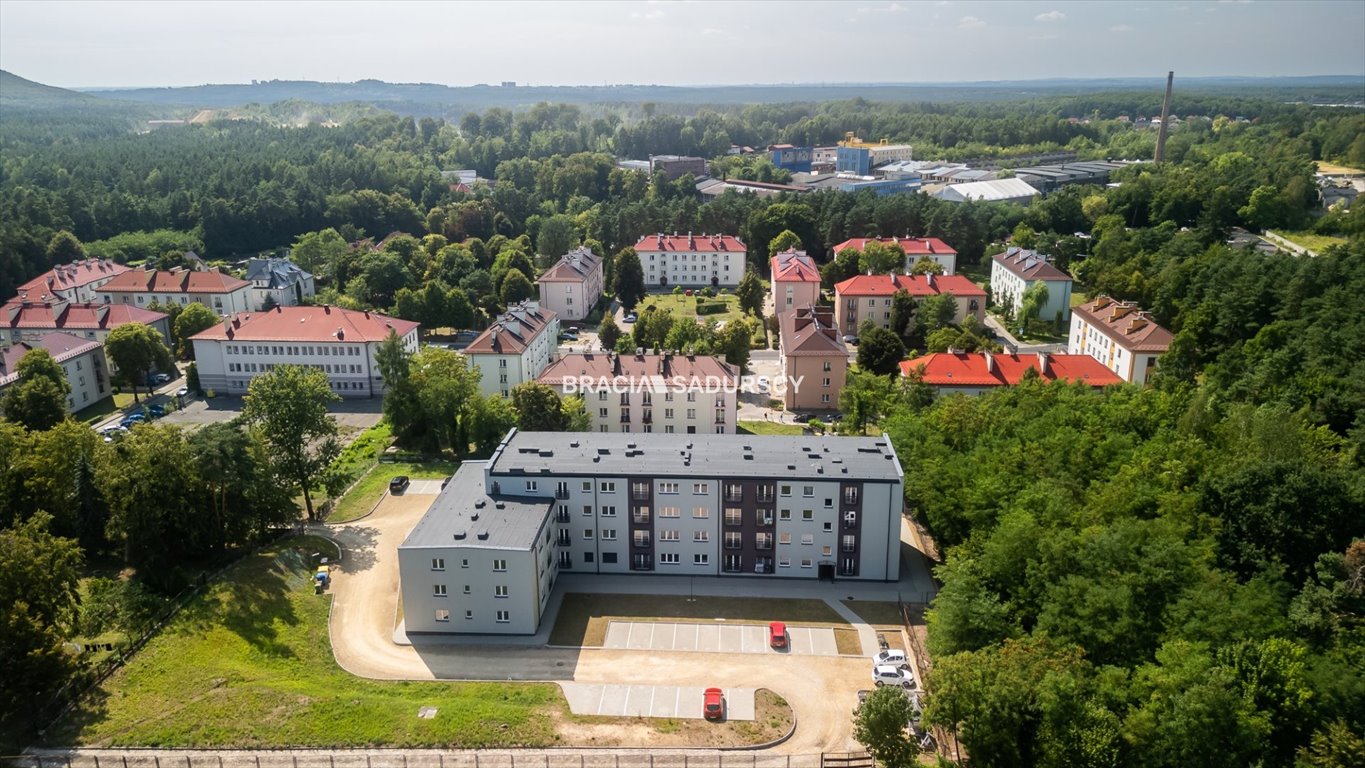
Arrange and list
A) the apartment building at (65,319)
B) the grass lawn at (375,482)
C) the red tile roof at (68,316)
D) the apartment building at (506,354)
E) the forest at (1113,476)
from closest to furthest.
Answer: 1. the forest at (1113,476)
2. the grass lawn at (375,482)
3. the apartment building at (506,354)
4. the apartment building at (65,319)
5. the red tile roof at (68,316)

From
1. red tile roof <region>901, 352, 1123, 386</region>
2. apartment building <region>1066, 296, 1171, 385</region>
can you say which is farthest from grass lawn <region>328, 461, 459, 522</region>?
apartment building <region>1066, 296, 1171, 385</region>

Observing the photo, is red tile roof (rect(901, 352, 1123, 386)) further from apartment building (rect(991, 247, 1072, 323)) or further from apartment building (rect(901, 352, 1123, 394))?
apartment building (rect(991, 247, 1072, 323))

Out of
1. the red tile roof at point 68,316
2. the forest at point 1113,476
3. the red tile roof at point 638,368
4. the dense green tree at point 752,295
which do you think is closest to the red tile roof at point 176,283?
the forest at point 1113,476

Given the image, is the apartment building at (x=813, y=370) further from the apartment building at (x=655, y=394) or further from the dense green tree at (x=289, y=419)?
the dense green tree at (x=289, y=419)

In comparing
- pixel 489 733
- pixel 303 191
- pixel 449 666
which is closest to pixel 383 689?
pixel 449 666

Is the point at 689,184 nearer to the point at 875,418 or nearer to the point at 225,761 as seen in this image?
the point at 875,418

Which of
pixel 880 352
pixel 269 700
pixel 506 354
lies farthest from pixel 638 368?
pixel 269 700
